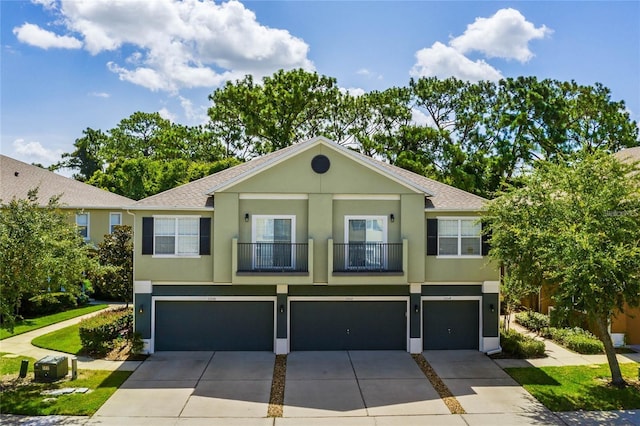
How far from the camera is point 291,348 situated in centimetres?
1683

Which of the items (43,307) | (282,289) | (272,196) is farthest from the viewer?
(43,307)

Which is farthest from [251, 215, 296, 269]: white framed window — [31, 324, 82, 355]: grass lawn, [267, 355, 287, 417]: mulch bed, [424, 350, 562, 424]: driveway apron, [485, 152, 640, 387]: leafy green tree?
[31, 324, 82, 355]: grass lawn

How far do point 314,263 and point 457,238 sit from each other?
513 centimetres

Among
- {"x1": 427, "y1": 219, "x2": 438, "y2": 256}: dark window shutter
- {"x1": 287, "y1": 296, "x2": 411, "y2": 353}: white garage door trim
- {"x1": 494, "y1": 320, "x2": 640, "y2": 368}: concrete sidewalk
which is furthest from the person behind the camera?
{"x1": 287, "y1": 296, "x2": 411, "y2": 353}: white garage door trim

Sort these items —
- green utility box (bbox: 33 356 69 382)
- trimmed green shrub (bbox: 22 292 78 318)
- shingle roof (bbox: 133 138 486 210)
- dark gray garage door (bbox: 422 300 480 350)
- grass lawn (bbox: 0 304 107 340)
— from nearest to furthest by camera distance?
green utility box (bbox: 33 356 69 382), shingle roof (bbox: 133 138 486 210), dark gray garage door (bbox: 422 300 480 350), grass lawn (bbox: 0 304 107 340), trimmed green shrub (bbox: 22 292 78 318)

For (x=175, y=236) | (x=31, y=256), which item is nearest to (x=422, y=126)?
(x=175, y=236)

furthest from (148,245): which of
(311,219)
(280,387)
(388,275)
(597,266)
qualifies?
(597,266)

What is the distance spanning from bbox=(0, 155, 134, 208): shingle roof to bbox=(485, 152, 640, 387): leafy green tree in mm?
21886

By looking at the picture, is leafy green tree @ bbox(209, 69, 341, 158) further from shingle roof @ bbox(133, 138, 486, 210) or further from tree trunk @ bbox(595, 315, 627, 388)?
tree trunk @ bbox(595, 315, 627, 388)

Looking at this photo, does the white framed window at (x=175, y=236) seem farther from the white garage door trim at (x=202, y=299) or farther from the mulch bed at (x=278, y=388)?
the mulch bed at (x=278, y=388)

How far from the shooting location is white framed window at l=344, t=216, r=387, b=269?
640 inches

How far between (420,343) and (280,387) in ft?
18.9

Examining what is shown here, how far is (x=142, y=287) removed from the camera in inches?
641

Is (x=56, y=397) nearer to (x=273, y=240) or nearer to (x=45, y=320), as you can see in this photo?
(x=273, y=240)
